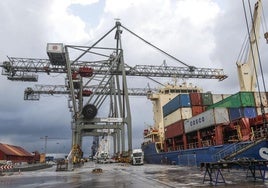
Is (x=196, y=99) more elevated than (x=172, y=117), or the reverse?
(x=196, y=99)

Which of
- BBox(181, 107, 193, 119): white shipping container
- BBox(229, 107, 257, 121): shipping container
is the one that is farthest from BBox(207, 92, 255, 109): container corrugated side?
BBox(181, 107, 193, 119): white shipping container

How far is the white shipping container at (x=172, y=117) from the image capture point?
37.6m

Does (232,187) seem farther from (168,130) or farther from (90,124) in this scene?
(90,124)

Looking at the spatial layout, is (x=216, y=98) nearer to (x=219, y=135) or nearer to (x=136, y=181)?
(x=219, y=135)

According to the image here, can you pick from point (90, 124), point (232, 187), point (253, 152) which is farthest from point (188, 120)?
point (232, 187)

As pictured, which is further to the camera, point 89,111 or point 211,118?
point 89,111

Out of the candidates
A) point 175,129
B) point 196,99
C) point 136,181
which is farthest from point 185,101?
point 136,181

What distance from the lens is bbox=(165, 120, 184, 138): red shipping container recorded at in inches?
1451

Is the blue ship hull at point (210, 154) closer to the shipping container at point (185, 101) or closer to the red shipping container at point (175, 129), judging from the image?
the red shipping container at point (175, 129)

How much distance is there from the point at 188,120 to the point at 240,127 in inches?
375

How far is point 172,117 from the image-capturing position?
40438mm

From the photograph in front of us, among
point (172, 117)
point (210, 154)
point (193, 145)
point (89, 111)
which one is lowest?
point (210, 154)

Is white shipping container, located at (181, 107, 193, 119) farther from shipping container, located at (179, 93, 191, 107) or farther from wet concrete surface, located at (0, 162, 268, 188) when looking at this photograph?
wet concrete surface, located at (0, 162, 268, 188)

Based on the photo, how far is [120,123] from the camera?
4850 centimetres
